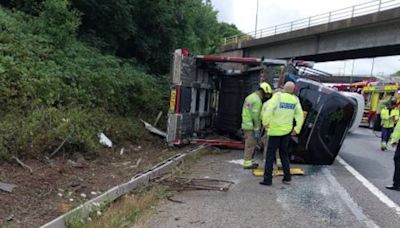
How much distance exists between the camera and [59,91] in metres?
9.06

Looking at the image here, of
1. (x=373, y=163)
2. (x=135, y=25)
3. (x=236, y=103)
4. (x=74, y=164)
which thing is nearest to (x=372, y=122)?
(x=236, y=103)

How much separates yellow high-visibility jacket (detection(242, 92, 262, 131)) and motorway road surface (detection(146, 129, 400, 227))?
87cm

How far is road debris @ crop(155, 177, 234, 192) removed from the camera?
728 centimetres

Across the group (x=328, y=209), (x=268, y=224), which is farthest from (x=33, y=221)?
(x=328, y=209)

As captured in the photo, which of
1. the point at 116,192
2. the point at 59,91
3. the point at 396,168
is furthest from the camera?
the point at 59,91

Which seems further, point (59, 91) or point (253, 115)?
point (253, 115)

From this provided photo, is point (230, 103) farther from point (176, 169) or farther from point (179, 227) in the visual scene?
point (179, 227)

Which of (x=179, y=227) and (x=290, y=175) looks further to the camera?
(x=290, y=175)

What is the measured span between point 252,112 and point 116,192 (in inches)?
163

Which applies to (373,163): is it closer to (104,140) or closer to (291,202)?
(291,202)

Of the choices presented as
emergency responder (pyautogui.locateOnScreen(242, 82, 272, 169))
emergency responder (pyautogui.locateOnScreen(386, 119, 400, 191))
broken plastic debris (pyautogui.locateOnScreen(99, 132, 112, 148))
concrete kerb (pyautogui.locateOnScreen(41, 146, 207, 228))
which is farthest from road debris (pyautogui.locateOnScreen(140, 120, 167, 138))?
emergency responder (pyautogui.locateOnScreen(386, 119, 400, 191))

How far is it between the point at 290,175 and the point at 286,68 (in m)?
3.73

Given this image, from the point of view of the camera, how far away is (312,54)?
31.9 meters

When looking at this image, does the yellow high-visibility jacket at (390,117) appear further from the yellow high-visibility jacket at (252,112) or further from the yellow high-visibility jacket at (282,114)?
the yellow high-visibility jacket at (282,114)
